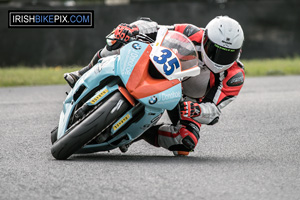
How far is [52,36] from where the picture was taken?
1455cm

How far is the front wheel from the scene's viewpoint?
4.94m

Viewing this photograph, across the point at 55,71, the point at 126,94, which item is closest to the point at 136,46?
the point at 126,94

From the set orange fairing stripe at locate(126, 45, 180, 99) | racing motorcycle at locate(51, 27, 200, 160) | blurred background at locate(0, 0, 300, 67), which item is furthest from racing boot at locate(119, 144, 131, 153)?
blurred background at locate(0, 0, 300, 67)

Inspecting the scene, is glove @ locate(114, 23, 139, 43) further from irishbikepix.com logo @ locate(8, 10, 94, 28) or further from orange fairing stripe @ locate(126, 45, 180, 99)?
irishbikepix.com logo @ locate(8, 10, 94, 28)

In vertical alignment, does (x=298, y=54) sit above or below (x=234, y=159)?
below

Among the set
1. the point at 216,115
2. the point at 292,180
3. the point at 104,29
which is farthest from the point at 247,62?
the point at 292,180

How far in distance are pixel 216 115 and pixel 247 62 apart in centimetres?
1089

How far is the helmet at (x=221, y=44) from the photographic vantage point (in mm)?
5793

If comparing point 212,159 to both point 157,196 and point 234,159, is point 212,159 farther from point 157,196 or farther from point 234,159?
point 157,196

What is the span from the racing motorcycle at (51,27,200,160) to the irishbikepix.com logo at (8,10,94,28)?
930 cm

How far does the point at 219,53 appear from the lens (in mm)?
5852

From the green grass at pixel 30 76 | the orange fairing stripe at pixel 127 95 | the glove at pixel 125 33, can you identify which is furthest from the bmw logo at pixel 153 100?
the green grass at pixel 30 76

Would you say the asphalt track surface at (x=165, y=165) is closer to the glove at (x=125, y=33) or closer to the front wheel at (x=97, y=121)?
the front wheel at (x=97, y=121)

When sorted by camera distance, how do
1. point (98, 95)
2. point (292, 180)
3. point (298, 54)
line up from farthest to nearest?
point (298, 54), point (98, 95), point (292, 180)
